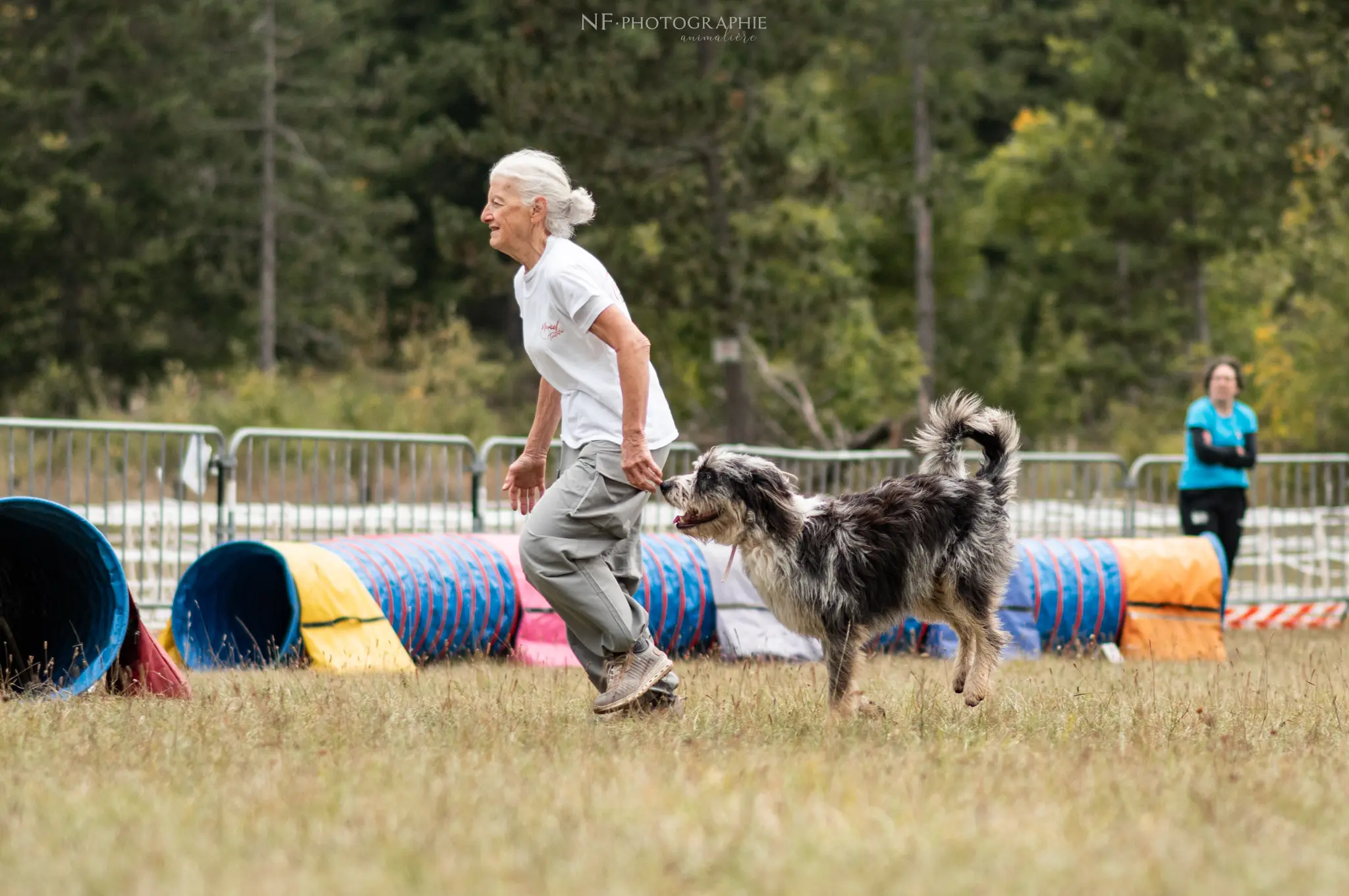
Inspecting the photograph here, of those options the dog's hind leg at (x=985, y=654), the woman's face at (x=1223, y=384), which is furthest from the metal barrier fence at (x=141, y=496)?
the woman's face at (x=1223, y=384)

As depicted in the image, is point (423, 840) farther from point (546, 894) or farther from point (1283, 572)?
point (1283, 572)

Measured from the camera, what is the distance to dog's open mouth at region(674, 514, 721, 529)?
19.2 ft

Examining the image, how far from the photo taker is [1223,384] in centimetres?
1095

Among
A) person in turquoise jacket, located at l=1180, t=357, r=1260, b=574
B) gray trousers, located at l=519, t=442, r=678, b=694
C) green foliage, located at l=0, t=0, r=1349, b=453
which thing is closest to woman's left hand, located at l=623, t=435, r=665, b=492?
gray trousers, located at l=519, t=442, r=678, b=694

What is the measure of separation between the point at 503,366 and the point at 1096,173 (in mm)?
12779

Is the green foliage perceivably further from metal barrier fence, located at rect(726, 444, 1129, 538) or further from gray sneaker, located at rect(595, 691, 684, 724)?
gray sneaker, located at rect(595, 691, 684, 724)

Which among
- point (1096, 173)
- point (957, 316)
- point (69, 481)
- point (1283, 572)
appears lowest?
point (1283, 572)

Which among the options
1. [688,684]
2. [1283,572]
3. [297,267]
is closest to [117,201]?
[297,267]

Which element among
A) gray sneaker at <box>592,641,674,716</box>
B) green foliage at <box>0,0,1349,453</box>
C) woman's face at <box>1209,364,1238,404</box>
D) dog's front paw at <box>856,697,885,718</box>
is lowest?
dog's front paw at <box>856,697,885,718</box>

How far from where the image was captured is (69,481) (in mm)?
10438

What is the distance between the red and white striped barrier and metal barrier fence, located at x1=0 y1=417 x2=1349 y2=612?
0.40 meters

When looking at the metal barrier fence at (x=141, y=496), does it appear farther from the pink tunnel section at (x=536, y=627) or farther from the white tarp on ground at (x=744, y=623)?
the white tarp on ground at (x=744, y=623)

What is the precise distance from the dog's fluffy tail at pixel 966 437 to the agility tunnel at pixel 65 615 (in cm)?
325

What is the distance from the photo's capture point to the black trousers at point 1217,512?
36.2 ft
